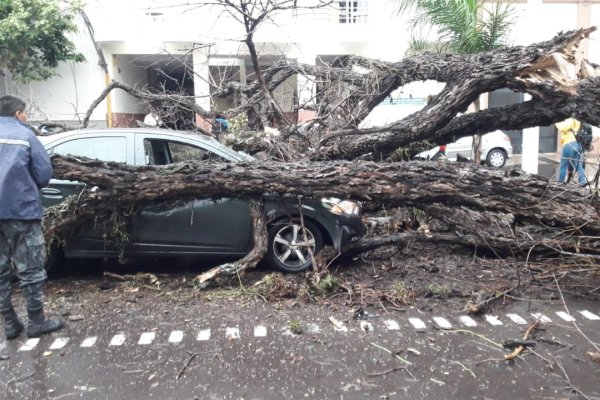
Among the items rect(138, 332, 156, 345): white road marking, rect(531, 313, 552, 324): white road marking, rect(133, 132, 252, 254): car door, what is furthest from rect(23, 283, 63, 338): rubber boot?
rect(531, 313, 552, 324): white road marking

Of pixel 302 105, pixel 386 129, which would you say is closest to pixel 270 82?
pixel 302 105

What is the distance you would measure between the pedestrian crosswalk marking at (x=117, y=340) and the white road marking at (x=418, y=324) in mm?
2344

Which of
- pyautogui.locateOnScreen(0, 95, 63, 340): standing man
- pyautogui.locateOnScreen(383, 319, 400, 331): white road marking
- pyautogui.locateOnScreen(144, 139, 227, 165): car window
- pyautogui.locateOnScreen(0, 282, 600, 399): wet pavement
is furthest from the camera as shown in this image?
pyautogui.locateOnScreen(144, 139, 227, 165): car window

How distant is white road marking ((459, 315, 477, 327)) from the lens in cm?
463

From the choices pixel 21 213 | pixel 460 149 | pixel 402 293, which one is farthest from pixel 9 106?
pixel 460 149

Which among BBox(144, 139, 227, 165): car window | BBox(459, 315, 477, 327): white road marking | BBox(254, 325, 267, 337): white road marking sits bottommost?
BBox(459, 315, 477, 327): white road marking

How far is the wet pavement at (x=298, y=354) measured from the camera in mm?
3584

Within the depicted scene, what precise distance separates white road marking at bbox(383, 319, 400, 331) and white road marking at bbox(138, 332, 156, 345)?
1892mm

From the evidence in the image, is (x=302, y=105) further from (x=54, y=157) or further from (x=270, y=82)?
(x=54, y=157)

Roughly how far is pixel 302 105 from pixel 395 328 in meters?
4.12

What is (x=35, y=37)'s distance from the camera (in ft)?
47.9

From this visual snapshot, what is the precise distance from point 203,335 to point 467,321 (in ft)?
7.24

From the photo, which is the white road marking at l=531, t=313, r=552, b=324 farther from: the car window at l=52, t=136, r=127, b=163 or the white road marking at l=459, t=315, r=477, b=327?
the car window at l=52, t=136, r=127, b=163

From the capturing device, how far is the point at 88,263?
6.43m
